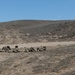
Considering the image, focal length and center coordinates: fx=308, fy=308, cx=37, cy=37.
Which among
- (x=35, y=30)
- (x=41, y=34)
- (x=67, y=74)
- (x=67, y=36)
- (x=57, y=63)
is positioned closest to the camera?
(x=67, y=74)

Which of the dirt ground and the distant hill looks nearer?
the dirt ground

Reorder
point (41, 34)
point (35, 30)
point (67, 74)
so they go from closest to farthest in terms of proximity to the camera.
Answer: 1. point (67, 74)
2. point (41, 34)
3. point (35, 30)

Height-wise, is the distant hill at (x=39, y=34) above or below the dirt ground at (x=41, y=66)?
below

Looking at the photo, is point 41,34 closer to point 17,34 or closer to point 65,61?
point 17,34

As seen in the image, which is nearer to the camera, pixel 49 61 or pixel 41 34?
pixel 49 61

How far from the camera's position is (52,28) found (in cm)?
5156

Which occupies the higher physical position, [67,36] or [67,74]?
[67,74]

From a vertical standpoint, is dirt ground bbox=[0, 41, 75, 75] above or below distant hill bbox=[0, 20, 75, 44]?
above

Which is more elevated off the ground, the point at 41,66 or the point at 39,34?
the point at 41,66

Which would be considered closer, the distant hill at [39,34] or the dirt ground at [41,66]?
the dirt ground at [41,66]

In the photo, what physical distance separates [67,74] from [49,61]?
12.3 feet

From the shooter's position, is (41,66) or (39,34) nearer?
(41,66)

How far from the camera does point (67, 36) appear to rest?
4503 centimetres

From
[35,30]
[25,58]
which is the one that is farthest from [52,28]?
[25,58]
